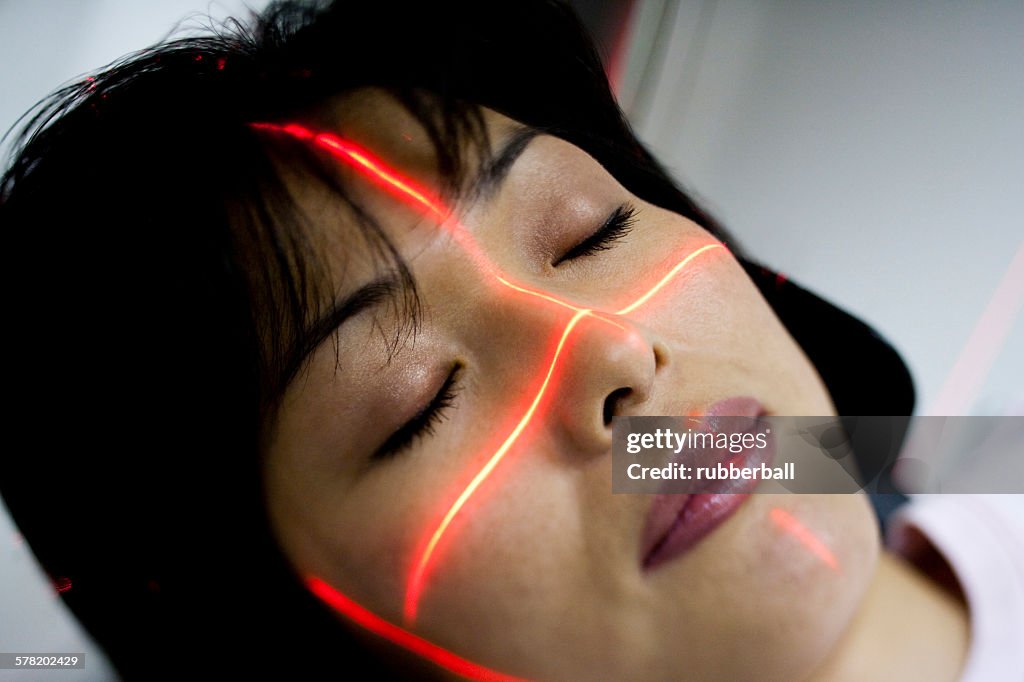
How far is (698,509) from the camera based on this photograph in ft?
1.59

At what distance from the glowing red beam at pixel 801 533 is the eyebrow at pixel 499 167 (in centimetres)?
30

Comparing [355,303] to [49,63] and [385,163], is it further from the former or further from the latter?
[49,63]

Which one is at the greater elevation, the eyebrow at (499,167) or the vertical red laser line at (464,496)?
the eyebrow at (499,167)

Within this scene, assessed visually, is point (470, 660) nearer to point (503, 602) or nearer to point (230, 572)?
point (503, 602)

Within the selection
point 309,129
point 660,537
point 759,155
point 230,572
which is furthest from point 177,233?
point 759,155

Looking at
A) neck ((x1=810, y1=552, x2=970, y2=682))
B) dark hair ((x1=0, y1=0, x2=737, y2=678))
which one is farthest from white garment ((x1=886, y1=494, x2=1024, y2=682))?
dark hair ((x1=0, y1=0, x2=737, y2=678))

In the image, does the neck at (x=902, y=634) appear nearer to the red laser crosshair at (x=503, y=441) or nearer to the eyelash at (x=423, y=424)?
the red laser crosshair at (x=503, y=441)

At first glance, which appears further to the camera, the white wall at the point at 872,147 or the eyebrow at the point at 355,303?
the white wall at the point at 872,147

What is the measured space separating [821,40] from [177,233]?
1.02m

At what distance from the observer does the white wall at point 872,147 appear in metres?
0.98

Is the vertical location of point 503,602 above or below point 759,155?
below

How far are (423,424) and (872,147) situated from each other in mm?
886

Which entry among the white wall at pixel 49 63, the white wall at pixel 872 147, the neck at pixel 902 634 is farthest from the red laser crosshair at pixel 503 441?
the white wall at pixel 872 147

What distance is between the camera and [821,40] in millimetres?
1124
